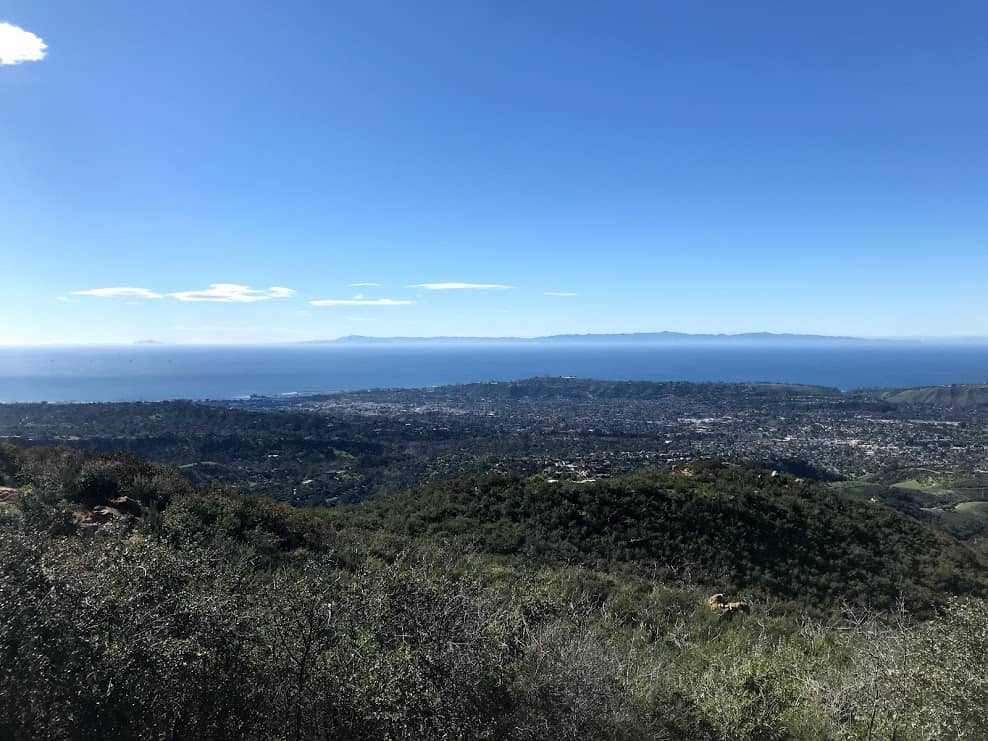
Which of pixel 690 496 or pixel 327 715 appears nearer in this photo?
pixel 327 715

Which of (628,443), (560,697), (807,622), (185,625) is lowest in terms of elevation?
(628,443)

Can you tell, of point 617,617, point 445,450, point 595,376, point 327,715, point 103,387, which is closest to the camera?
point 327,715

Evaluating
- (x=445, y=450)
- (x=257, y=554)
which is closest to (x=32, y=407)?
(x=445, y=450)

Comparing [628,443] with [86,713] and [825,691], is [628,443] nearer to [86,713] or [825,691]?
[825,691]

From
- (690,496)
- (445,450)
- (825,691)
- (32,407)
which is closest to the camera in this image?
(825,691)

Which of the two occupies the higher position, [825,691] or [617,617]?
[825,691]

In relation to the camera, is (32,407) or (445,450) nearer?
(445,450)

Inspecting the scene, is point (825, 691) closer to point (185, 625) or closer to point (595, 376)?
point (185, 625)

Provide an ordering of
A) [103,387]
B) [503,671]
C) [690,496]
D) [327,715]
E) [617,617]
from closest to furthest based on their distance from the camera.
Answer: [327,715] < [503,671] < [617,617] < [690,496] < [103,387]

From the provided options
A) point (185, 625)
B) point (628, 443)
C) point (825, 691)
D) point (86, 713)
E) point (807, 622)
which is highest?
point (185, 625)
